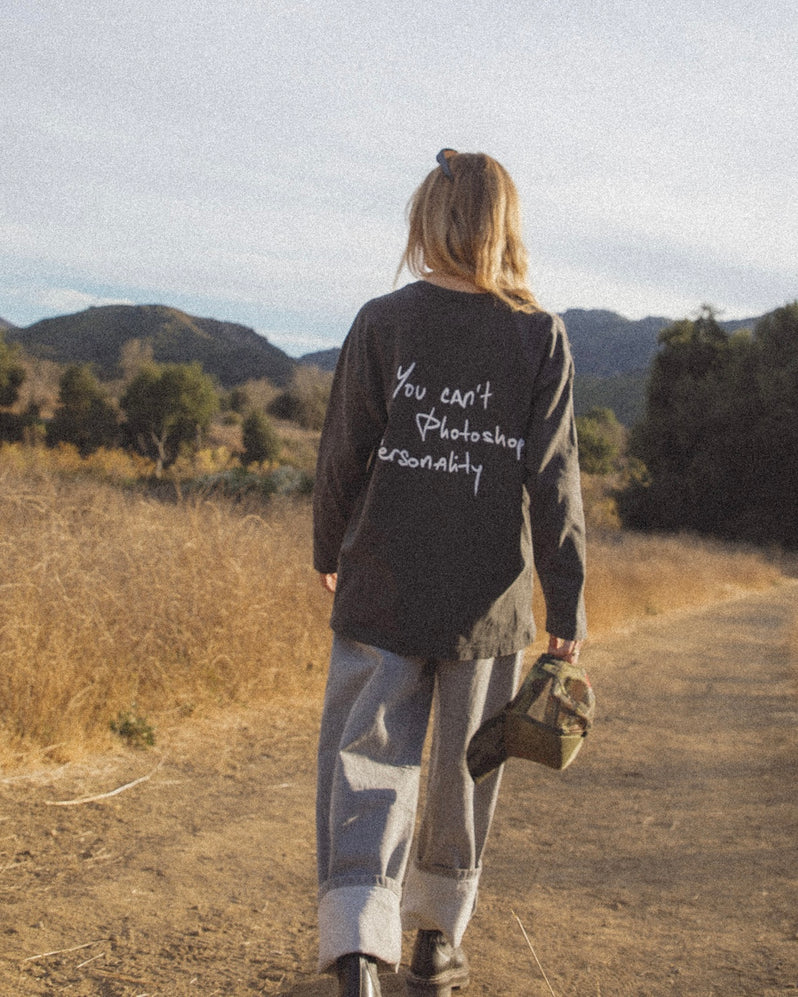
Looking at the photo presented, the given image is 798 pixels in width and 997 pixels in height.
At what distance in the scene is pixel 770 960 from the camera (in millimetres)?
2438

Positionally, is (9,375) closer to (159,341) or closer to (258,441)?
(258,441)

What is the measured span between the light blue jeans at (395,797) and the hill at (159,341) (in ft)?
230

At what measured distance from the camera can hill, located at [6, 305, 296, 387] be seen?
78.1m

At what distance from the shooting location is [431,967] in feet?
6.91

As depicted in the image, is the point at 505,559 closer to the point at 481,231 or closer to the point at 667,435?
the point at 481,231

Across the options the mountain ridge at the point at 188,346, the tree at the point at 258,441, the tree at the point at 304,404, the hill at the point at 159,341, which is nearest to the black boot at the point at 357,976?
the tree at the point at 304,404

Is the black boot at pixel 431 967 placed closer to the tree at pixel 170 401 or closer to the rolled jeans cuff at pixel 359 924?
the rolled jeans cuff at pixel 359 924

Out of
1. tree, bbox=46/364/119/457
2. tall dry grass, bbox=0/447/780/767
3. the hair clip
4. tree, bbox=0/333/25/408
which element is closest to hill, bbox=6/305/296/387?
tree, bbox=0/333/25/408

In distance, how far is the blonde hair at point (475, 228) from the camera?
205 cm

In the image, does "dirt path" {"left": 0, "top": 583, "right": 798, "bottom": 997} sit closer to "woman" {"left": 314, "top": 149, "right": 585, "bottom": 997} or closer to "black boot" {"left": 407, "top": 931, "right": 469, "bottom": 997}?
"black boot" {"left": 407, "top": 931, "right": 469, "bottom": 997}

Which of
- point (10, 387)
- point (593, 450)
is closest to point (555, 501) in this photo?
point (10, 387)

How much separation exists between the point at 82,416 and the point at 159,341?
204 ft

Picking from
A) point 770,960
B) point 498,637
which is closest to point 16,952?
point 498,637

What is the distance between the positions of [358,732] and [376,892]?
0.34 m
